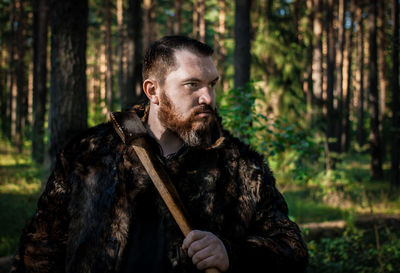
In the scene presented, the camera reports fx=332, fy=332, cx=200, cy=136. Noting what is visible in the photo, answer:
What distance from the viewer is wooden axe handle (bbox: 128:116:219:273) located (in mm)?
1703

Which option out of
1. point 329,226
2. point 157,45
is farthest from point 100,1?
point 157,45

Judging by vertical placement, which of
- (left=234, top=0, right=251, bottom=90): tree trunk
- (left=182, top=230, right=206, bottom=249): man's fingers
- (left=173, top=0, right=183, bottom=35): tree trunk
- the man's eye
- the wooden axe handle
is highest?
(left=173, top=0, right=183, bottom=35): tree trunk

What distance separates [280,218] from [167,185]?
713 millimetres

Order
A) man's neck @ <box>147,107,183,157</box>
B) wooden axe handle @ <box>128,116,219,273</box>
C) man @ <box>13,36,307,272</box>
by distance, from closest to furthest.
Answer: wooden axe handle @ <box>128,116,219,273</box>, man @ <box>13,36,307,272</box>, man's neck @ <box>147,107,183,157</box>

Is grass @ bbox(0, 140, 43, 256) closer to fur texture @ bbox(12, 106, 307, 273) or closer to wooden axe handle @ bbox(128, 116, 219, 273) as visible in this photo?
fur texture @ bbox(12, 106, 307, 273)

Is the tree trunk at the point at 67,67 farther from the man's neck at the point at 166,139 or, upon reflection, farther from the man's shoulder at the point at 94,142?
the man's neck at the point at 166,139

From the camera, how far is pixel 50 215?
6.61 feet

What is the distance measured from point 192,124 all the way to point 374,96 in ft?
48.6

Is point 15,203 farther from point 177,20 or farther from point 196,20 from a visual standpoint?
point 196,20

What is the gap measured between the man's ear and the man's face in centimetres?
13

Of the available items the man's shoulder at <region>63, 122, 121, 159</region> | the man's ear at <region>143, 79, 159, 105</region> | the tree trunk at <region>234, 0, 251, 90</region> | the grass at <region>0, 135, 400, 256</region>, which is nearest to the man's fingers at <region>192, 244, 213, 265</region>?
the man's shoulder at <region>63, 122, 121, 159</region>

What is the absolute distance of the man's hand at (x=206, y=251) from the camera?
1.52m

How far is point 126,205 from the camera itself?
6.31 feet

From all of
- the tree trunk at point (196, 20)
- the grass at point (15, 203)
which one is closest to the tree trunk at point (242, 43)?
the grass at point (15, 203)
